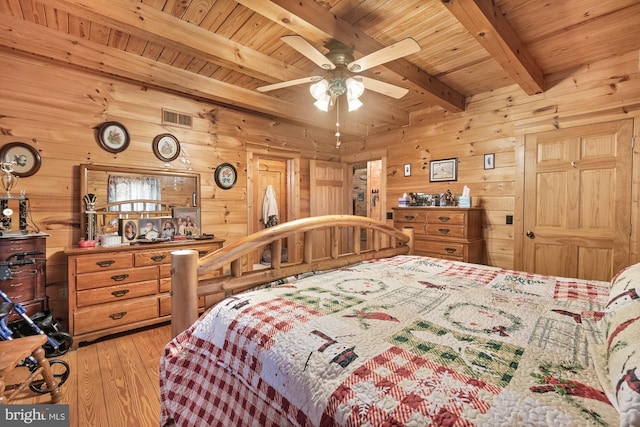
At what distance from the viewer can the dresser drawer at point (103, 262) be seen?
2488mm

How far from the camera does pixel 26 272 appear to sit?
90.0 inches

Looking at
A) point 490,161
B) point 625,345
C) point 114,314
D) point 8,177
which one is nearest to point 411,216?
point 490,161

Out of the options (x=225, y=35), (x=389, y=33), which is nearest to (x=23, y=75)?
(x=225, y=35)

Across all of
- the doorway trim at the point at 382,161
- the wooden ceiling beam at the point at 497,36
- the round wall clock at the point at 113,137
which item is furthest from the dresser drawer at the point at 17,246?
the doorway trim at the point at 382,161

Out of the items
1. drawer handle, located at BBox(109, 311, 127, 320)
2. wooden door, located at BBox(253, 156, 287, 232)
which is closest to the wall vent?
wooden door, located at BBox(253, 156, 287, 232)

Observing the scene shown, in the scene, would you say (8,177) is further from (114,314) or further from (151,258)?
(114,314)

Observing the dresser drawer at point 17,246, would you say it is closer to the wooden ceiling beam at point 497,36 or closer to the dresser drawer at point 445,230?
the wooden ceiling beam at point 497,36

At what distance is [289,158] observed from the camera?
4527 mm

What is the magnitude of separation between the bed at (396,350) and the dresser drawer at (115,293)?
1.73m

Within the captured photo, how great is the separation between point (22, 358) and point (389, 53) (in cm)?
273

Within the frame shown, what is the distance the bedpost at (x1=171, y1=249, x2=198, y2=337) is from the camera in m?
1.32

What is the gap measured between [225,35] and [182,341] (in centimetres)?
230

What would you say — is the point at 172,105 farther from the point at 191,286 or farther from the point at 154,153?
the point at 191,286

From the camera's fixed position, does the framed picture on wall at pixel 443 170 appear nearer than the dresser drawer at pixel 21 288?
No
